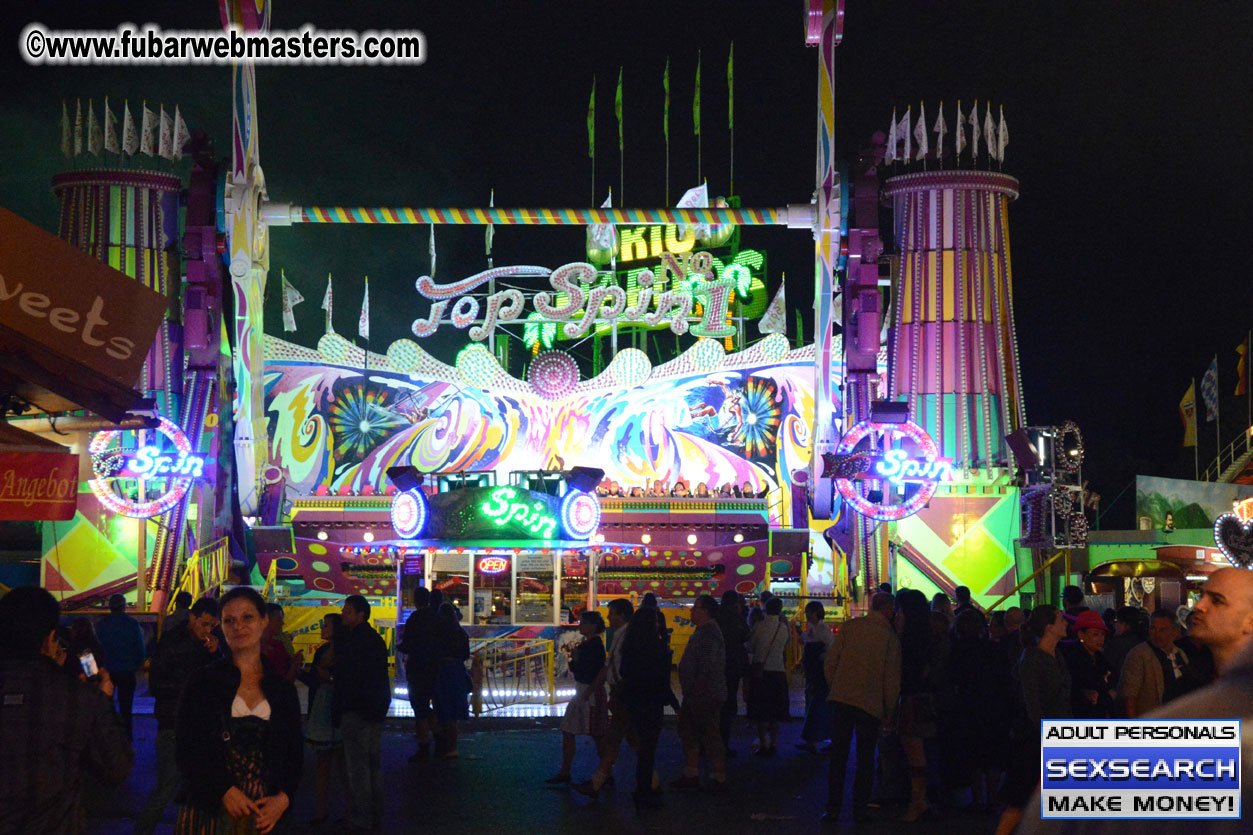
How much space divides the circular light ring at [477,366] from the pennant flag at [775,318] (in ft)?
21.5

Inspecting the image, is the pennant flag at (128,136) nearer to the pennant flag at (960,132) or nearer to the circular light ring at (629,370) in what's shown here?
the circular light ring at (629,370)

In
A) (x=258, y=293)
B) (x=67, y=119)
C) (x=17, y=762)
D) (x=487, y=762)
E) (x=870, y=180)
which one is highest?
(x=67, y=119)

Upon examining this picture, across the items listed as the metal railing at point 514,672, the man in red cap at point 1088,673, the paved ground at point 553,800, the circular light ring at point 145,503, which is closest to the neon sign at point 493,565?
the metal railing at point 514,672

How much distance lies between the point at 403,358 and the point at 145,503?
323 inches

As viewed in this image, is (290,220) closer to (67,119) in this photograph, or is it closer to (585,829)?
(67,119)

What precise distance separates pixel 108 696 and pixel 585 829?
5.25 meters

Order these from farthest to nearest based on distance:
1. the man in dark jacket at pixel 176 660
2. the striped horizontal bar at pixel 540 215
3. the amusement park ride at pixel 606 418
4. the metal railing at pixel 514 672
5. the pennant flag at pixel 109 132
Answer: the pennant flag at pixel 109 132, the striped horizontal bar at pixel 540 215, the amusement park ride at pixel 606 418, the metal railing at pixel 514 672, the man in dark jacket at pixel 176 660

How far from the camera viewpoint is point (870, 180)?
28188 mm

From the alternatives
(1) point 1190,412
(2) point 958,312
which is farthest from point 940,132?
(1) point 1190,412

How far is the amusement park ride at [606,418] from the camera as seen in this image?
2644cm

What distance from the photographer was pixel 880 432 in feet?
91.5

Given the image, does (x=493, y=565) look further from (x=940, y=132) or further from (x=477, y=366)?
(x=940, y=132)

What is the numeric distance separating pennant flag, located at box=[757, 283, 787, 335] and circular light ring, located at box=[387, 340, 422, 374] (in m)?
8.34

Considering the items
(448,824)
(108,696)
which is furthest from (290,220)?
(108,696)
